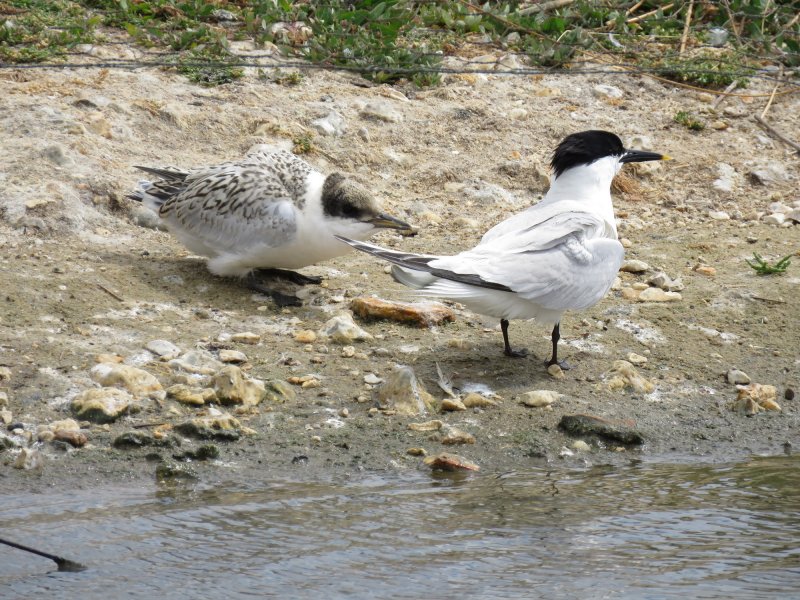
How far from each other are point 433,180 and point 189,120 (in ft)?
4.71

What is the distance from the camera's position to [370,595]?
3449 millimetres

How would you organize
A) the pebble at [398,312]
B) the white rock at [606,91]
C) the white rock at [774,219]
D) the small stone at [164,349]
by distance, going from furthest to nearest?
1. the white rock at [606,91]
2. the white rock at [774,219]
3. the pebble at [398,312]
4. the small stone at [164,349]

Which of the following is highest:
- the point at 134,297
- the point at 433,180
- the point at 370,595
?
the point at 433,180

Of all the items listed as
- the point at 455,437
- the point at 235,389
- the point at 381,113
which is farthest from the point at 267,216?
the point at 381,113

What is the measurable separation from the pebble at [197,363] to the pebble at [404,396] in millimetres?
685

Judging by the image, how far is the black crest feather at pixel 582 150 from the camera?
567cm

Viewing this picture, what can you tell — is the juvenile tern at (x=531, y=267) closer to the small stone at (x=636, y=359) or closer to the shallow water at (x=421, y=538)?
the small stone at (x=636, y=359)

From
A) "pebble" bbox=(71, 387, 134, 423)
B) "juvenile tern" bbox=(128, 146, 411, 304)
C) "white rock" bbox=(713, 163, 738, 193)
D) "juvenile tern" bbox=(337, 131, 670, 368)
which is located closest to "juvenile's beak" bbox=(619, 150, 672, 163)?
"juvenile tern" bbox=(337, 131, 670, 368)

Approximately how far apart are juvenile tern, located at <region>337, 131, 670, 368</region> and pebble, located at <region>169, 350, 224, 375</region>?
74cm

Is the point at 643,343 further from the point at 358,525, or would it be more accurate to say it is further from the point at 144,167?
the point at 144,167

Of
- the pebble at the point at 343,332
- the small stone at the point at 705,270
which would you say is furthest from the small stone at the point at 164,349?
the small stone at the point at 705,270

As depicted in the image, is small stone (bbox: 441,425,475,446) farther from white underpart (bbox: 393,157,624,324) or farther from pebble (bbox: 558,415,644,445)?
white underpart (bbox: 393,157,624,324)

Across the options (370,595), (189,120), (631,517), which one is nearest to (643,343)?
(631,517)

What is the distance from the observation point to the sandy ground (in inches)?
183
